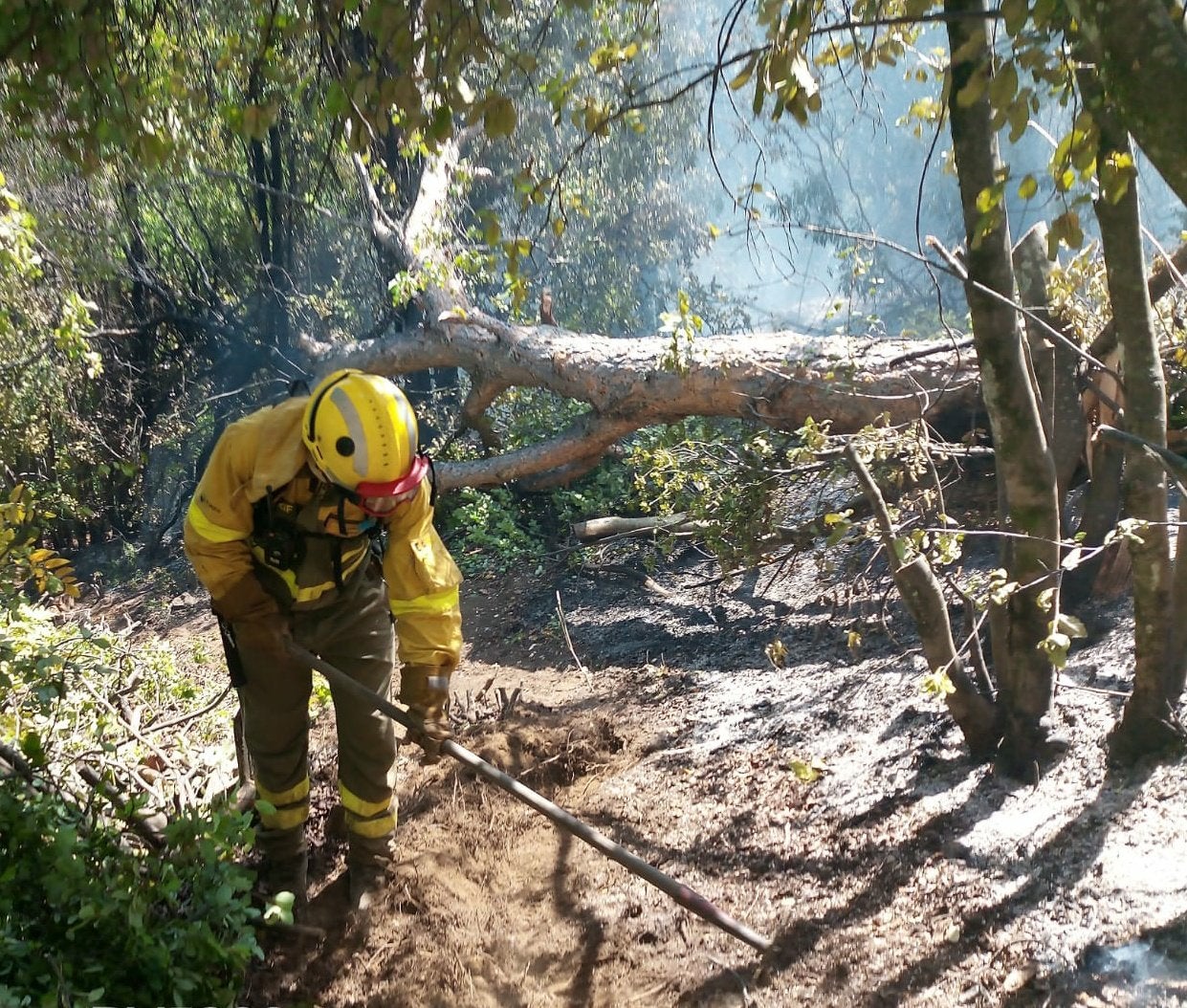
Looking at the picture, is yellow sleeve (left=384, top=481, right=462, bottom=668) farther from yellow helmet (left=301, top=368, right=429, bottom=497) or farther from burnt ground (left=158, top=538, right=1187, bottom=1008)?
burnt ground (left=158, top=538, right=1187, bottom=1008)

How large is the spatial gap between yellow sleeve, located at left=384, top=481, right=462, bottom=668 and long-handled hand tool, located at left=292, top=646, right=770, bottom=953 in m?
0.19

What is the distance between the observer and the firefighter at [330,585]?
270 centimetres

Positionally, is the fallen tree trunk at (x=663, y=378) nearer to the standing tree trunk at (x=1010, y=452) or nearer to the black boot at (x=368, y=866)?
the standing tree trunk at (x=1010, y=452)

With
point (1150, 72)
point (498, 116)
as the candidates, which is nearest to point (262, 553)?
point (498, 116)

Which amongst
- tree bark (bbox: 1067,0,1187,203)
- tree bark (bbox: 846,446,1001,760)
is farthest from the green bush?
tree bark (bbox: 1067,0,1187,203)

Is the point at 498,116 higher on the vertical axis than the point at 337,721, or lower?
higher

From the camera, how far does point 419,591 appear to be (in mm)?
2936

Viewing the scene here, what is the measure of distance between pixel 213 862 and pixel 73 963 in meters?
0.35

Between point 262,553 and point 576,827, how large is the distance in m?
1.41

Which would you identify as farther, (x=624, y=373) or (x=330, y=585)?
(x=624, y=373)

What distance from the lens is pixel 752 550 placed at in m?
4.29

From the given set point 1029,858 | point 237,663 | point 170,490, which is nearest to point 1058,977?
point 1029,858

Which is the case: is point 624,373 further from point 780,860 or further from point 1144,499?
point 1144,499

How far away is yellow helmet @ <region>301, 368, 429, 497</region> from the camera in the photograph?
103 inches
